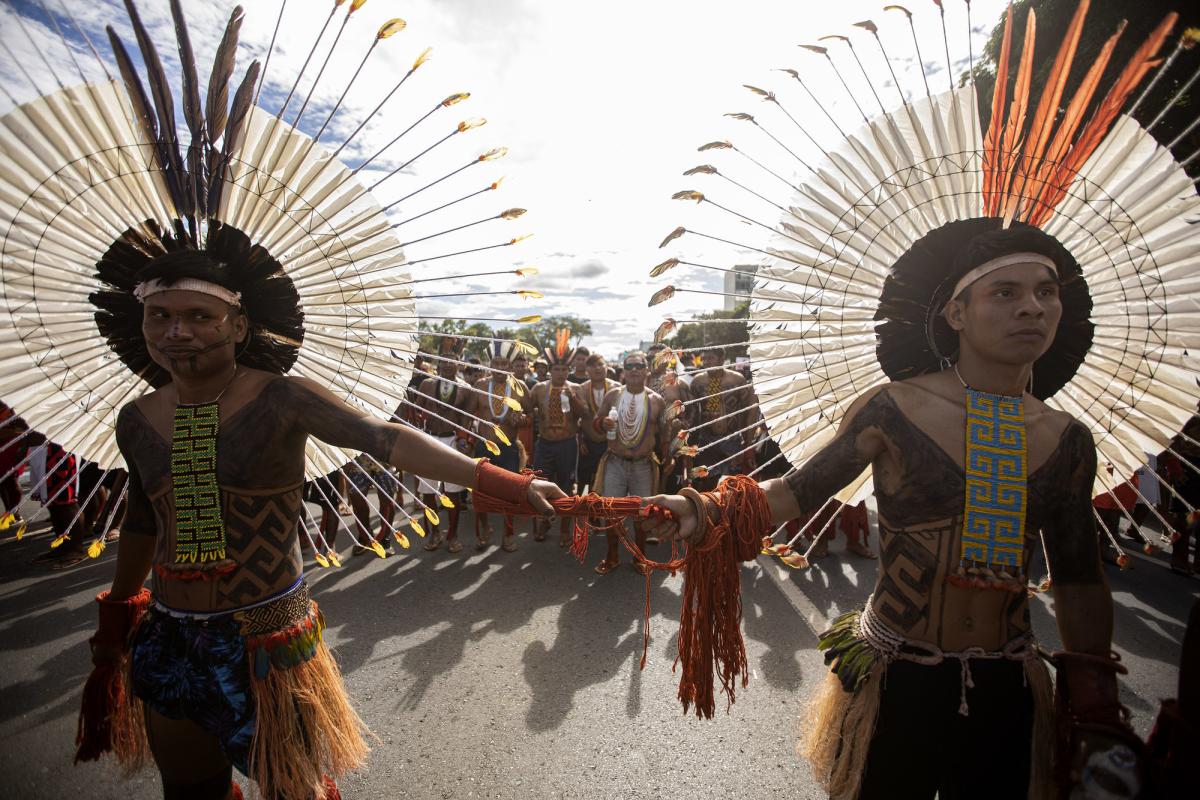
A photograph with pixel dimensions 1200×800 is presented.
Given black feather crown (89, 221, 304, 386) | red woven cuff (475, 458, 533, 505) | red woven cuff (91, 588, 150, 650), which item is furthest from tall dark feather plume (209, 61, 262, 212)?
red woven cuff (91, 588, 150, 650)

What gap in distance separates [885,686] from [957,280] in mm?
1331

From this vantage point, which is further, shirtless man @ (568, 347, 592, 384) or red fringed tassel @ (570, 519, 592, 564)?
shirtless man @ (568, 347, 592, 384)

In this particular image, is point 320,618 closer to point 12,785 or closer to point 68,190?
point 68,190

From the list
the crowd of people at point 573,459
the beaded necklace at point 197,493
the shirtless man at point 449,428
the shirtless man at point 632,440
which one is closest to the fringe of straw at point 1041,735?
the beaded necklace at point 197,493

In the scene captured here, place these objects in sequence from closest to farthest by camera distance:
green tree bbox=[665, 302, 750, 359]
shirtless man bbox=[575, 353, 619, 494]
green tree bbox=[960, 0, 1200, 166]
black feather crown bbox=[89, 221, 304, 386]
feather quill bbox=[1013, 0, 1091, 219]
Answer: feather quill bbox=[1013, 0, 1091, 219]
black feather crown bbox=[89, 221, 304, 386]
green tree bbox=[665, 302, 750, 359]
green tree bbox=[960, 0, 1200, 166]
shirtless man bbox=[575, 353, 619, 494]

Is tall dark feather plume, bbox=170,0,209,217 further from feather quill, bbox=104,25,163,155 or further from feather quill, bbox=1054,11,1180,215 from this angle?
feather quill, bbox=1054,11,1180,215

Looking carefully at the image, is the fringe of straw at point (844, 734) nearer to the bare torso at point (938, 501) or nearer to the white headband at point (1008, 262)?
the bare torso at point (938, 501)

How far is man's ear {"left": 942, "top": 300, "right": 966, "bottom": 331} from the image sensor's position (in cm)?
191

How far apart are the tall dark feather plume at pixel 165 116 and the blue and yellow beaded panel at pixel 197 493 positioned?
31.7 inches

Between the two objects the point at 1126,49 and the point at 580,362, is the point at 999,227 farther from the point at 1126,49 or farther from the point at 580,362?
the point at 580,362

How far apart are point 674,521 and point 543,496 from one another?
16.1 inches

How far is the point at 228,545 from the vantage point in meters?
2.03

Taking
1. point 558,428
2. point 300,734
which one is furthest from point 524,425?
point 300,734

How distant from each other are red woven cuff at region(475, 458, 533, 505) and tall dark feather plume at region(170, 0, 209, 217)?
1417 mm
